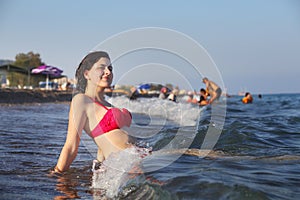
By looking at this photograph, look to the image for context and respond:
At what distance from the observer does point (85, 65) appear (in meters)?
3.71

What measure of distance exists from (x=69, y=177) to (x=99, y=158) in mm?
447

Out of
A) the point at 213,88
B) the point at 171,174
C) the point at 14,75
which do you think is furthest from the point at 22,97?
the point at 171,174

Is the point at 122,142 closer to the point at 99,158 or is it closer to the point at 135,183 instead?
the point at 99,158

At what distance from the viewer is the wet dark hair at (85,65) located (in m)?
3.65

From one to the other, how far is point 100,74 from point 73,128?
584 millimetres

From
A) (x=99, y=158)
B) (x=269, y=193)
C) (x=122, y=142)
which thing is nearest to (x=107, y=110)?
(x=122, y=142)

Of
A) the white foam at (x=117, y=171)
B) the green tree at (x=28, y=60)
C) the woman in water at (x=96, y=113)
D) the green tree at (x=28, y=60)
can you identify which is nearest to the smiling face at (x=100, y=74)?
the woman in water at (x=96, y=113)

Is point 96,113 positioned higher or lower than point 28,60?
lower

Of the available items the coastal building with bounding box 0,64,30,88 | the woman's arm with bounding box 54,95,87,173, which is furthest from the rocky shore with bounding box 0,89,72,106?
the woman's arm with bounding box 54,95,87,173

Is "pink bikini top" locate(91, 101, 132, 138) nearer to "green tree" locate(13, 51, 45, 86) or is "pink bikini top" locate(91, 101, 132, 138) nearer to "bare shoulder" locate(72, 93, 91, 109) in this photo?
"bare shoulder" locate(72, 93, 91, 109)

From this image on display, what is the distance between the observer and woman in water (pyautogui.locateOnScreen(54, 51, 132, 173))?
11.9 feet

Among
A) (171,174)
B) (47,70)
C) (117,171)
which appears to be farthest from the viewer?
(47,70)

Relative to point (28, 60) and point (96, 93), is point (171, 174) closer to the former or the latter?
point (96, 93)

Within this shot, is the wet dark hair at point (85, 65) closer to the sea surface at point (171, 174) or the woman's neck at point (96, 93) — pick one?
the woman's neck at point (96, 93)
